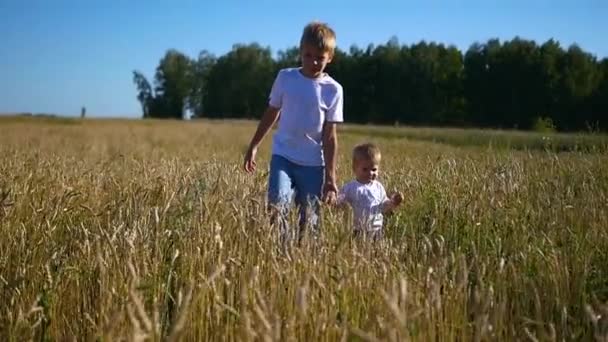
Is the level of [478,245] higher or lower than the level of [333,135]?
lower

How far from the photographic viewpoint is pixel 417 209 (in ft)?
17.4

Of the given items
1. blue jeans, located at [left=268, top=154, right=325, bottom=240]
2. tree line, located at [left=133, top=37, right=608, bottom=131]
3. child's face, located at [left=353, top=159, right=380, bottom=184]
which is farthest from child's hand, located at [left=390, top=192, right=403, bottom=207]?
tree line, located at [left=133, top=37, right=608, bottom=131]

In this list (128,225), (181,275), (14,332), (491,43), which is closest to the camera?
(14,332)

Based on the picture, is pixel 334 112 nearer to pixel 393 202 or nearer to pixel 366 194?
pixel 366 194

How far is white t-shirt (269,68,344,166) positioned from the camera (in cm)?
449

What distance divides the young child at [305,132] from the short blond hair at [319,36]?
54mm

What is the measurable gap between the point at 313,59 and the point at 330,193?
0.82m

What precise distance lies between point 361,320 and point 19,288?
137cm

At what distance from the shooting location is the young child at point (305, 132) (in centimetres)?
448

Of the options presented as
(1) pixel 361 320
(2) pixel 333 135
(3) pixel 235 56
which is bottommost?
(1) pixel 361 320

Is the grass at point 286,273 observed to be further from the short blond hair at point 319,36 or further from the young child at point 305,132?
the short blond hair at point 319,36

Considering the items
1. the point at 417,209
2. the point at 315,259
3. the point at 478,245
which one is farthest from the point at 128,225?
the point at 417,209

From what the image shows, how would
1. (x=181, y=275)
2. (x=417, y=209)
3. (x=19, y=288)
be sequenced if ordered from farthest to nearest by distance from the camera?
(x=417, y=209) < (x=181, y=275) < (x=19, y=288)

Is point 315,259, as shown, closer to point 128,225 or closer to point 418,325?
point 418,325
